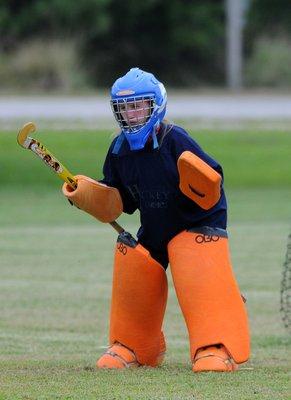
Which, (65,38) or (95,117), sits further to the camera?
(65,38)

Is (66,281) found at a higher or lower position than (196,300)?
lower

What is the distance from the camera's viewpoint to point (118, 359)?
25.7ft

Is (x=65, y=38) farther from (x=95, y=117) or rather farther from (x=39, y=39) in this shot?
(x=95, y=117)

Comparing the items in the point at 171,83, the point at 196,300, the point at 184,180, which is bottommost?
the point at 171,83

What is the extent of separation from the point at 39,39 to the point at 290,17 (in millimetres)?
7502

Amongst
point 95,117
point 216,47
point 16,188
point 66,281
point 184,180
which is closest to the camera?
point 184,180

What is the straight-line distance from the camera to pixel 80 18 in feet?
121

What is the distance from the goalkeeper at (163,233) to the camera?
7.50 metres

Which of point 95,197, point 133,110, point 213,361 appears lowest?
point 213,361

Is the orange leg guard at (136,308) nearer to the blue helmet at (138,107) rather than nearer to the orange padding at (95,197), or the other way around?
the orange padding at (95,197)

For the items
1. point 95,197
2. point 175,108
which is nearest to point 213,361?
point 95,197

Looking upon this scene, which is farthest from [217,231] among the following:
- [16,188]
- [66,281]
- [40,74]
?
[40,74]

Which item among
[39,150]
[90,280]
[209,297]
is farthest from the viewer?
[90,280]

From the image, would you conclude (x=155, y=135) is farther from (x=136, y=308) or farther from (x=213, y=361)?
(x=213, y=361)
